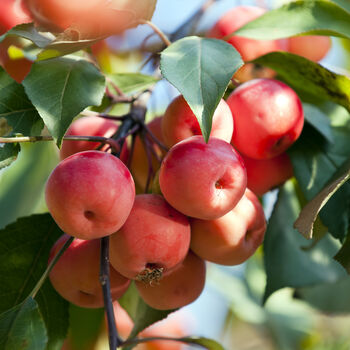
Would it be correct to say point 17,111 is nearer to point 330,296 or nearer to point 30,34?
point 30,34

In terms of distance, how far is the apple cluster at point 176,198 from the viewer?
72 cm

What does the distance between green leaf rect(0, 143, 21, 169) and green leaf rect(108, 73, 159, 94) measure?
1.20ft

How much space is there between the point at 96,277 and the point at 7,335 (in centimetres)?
14

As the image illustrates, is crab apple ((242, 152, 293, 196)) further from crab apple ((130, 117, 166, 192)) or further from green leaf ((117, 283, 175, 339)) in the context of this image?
green leaf ((117, 283, 175, 339))

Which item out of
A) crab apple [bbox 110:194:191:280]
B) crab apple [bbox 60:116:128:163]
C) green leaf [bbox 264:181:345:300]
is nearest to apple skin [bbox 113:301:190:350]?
green leaf [bbox 264:181:345:300]

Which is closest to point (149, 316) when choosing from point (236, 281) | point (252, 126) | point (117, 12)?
point (252, 126)


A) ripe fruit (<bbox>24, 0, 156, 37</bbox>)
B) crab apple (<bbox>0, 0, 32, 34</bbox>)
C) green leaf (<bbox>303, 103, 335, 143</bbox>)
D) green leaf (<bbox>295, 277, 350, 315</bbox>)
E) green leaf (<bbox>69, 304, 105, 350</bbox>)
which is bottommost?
green leaf (<bbox>295, 277, 350, 315</bbox>)

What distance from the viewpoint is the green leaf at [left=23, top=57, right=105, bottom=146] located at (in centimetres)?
74

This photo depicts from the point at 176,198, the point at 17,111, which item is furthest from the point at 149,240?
the point at 17,111

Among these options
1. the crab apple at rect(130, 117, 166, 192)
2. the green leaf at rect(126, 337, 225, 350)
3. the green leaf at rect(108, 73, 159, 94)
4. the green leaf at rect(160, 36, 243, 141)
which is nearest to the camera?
the green leaf at rect(160, 36, 243, 141)

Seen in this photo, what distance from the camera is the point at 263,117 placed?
886 mm

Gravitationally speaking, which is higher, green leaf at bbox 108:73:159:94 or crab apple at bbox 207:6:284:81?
crab apple at bbox 207:6:284:81

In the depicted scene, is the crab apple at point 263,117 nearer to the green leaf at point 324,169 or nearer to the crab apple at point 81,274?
the green leaf at point 324,169

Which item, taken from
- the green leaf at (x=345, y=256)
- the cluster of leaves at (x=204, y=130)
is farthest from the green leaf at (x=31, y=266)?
the green leaf at (x=345, y=256)
